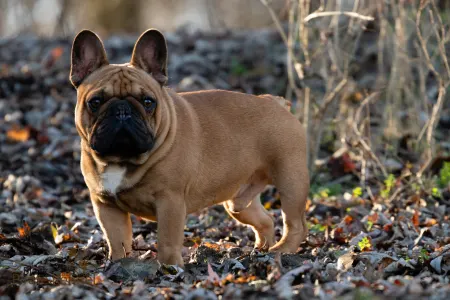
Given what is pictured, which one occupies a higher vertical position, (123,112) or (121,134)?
(123,112)

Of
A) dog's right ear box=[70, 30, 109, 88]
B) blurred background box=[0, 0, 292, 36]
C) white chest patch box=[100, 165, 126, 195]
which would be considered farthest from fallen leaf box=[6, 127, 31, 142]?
blurred background box=[0, 0, 292, 36]

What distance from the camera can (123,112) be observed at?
4.89m

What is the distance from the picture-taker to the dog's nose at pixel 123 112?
4.87 metres

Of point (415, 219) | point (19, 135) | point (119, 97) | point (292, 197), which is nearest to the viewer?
point (119, 97)

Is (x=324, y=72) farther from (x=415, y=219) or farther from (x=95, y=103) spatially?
(x=95, y=103)

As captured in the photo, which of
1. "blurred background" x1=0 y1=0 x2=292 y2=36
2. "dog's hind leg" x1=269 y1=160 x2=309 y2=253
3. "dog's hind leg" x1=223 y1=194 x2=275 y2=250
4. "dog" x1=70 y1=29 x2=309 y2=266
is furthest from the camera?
"blurred background" x1=0 y1=0 x2=292 y2=36

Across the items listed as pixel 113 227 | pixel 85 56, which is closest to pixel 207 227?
pixel 113 227

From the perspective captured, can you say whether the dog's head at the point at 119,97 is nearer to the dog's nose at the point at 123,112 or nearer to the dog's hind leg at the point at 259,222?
the dog's nose at the point at 123,112

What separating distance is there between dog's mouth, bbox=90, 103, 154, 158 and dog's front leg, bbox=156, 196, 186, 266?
1.34 ft

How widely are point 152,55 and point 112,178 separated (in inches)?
37.8

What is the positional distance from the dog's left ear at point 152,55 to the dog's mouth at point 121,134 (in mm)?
564

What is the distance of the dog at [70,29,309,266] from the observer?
5.05 m

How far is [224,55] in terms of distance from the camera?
12.2 metres

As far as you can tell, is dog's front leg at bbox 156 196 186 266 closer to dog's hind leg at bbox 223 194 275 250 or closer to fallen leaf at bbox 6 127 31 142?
dog's hind leg at bbox 223 194 275 250
